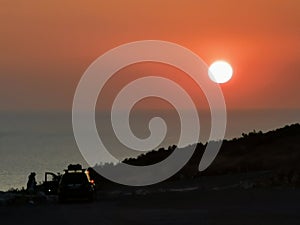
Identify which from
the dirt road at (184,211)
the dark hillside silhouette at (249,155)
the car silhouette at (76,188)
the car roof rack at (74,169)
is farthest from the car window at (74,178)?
the dark hillside silhouette at (249,155)

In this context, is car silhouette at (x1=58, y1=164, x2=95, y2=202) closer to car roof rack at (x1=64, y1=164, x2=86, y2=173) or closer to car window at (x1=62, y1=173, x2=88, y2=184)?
car window at (x1=62, y1=173, x2=88, y2=184)

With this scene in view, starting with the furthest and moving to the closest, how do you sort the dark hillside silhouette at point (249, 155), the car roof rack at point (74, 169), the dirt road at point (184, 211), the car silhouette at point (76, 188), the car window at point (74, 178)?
the dark hillside silhouette at point (249, 155), the car roof rack at point (74, 169), the car window at point (74, 178), the car silhouette at point (76, 188), the dirt road at point (184, 211)

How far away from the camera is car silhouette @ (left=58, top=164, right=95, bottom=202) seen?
43812mm

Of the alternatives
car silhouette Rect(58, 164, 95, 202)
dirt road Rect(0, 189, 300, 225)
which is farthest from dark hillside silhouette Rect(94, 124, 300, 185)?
car silhouette Rect(58, 164, 95, 202)

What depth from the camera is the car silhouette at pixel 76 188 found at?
1725 inches

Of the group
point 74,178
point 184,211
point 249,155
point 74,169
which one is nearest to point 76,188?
point 74,178

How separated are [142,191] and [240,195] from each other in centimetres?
1035

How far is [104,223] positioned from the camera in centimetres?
2745

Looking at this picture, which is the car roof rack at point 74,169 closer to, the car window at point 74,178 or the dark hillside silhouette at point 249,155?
the car window at point 74,178

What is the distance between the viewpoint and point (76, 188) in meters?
44.1

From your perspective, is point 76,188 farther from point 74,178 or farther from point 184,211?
point 184,211

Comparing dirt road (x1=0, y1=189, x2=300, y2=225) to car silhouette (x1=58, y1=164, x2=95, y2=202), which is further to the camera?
car silhouette (x1=58, y1=164, x2=95, y2=202)

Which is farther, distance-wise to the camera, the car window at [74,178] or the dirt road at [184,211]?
the car window at [74,178]

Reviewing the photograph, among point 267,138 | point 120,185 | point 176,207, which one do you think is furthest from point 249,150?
point 176,207
